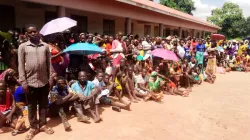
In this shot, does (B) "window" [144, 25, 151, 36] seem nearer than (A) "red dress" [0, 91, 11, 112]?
No

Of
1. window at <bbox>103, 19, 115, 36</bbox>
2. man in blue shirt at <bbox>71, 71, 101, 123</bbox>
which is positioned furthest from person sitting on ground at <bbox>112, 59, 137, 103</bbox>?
window at <bbox>103, 19, 115, 36</bbox>

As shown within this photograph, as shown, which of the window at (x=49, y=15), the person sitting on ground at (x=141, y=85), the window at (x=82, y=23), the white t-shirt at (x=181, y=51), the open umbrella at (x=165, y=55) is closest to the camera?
the person sitting on ground at (x=141, y=85)

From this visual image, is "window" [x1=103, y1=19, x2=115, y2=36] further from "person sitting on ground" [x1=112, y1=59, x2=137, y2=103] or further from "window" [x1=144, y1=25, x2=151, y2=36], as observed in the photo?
"person sitting on ground" [x1=112, y1=59, x2=137, y2=103]

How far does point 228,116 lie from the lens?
560 centimetres

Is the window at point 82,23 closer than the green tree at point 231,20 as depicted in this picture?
Yes

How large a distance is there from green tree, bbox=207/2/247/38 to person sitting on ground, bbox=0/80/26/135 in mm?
44735

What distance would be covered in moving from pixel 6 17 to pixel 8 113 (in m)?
4.63

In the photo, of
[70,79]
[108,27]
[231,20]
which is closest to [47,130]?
[70,79]

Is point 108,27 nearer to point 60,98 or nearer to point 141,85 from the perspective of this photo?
point 141,85

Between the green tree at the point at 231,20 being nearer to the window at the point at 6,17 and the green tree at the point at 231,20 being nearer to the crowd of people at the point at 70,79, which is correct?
the crowd of people at the point at 70,79

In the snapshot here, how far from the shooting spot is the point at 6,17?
25.2 ft

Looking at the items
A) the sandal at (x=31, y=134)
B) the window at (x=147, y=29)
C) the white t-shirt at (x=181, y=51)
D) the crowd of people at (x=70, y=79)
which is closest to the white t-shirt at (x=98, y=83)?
the crowd of people at (x=70, y=79)

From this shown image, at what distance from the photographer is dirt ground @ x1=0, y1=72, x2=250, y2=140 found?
4.21 metres

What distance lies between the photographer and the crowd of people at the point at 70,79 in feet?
12.6
